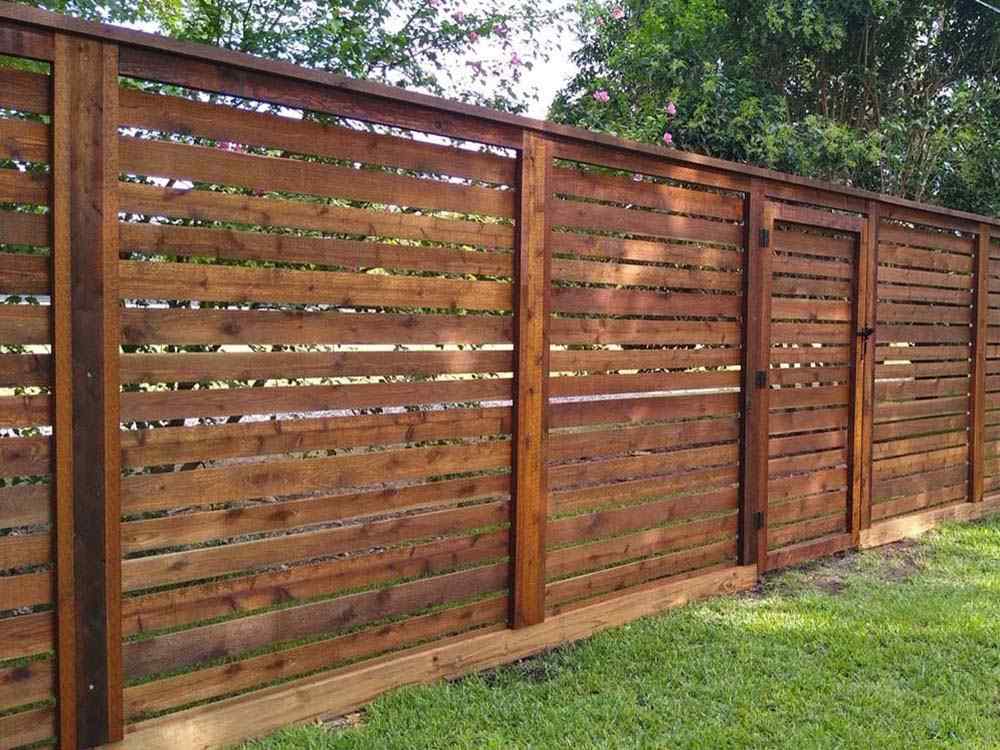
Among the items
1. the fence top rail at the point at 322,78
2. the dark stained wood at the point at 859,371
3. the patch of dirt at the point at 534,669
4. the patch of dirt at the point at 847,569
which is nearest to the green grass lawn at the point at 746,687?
the patch of dirt at the point at 534,669

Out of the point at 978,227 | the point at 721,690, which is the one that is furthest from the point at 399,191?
the point at 978,227

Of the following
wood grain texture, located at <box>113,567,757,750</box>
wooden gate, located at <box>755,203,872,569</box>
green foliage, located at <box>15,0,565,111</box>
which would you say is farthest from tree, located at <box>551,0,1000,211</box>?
wood grain texture, located at <box>113,567,757,750</box>

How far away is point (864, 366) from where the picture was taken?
15.9 ft

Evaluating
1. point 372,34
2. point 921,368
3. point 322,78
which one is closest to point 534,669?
point 322,78

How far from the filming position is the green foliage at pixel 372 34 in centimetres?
410

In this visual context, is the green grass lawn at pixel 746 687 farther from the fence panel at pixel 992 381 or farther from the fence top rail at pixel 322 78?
the fence panel at pixel 992 381

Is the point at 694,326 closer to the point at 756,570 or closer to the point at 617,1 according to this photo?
the point at 756,570

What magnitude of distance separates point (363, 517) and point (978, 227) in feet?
15.5

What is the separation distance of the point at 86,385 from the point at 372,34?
3.00 meters

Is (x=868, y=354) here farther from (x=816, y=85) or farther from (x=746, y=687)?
(x=816, y=85)

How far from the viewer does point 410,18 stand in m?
4.80

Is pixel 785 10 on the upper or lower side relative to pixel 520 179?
upper

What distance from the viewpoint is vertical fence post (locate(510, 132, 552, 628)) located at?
10.4 feet

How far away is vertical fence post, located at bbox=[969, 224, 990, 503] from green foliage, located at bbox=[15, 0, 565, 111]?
315 cm
